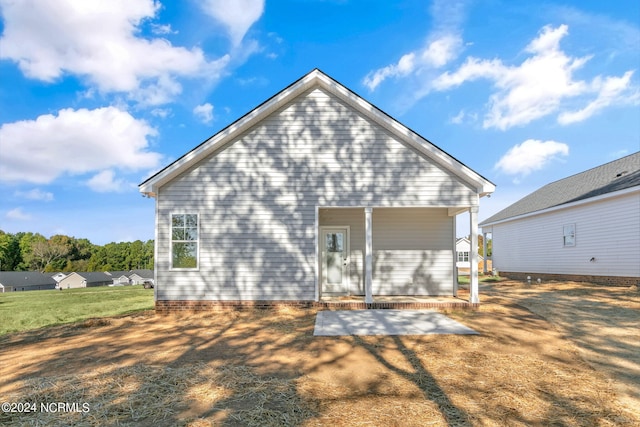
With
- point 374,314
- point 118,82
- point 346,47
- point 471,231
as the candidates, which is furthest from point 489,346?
point 118,82

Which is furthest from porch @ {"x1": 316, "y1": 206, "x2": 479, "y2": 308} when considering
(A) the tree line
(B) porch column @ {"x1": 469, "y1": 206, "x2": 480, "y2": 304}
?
(A) the tree line

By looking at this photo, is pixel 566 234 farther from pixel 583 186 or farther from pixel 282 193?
pixel 282 193

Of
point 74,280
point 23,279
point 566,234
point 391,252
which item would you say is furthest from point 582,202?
point 23,279

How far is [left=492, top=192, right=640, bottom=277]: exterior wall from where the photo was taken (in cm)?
1395

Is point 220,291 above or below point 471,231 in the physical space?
below

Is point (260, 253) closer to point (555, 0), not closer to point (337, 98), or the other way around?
point (337, 98)

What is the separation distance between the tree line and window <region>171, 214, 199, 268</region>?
8735cm

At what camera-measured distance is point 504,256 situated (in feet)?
79.0

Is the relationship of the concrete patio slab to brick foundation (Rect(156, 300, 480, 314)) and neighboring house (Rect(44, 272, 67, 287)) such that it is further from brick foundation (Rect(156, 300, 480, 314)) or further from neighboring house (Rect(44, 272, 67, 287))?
neighboring house (Rect(44, 272, 67, 287))

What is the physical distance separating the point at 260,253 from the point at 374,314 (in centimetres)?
353

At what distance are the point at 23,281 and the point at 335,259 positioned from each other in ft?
239

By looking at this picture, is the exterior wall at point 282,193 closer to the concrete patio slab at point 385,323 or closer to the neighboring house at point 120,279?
the concrete patio slab at point 385,323

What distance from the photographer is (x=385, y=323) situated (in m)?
8.09

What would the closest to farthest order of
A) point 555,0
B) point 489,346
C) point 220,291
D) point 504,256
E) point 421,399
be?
1. point 421,399
2. point 489,346
3. point 220,291
4. point 555,0
5. point 504,256
